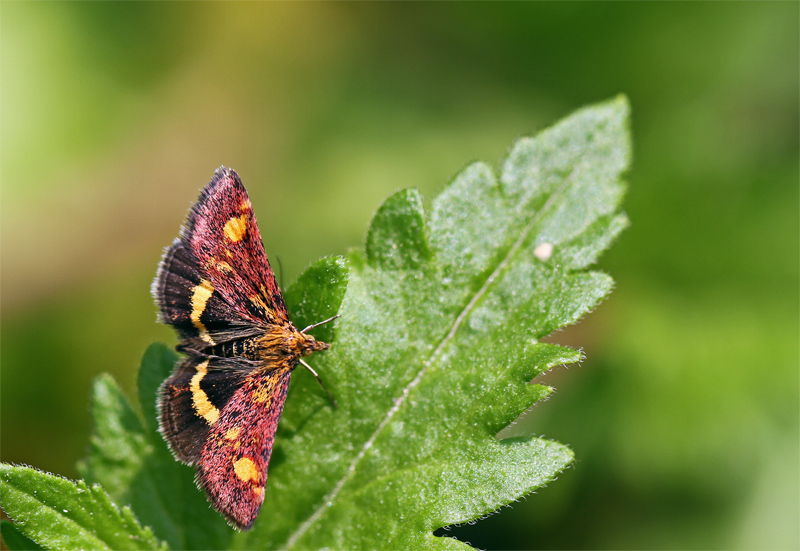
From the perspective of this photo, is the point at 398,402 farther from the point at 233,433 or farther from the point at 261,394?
the point at 233,433

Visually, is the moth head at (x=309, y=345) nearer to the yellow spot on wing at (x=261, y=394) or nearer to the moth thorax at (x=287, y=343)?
the moth thorax at (x=287, y=343)

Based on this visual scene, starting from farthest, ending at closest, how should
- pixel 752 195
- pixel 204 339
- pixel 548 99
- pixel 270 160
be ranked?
pixel 270 160
pixel 548 99
pixel 752 195
pixel 204 339

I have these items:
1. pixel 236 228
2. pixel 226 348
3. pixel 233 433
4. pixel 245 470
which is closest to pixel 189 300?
pixel 226 348

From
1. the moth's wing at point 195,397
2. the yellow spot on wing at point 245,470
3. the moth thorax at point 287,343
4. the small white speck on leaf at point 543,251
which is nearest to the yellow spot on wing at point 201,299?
the moth's wing at point 195,397

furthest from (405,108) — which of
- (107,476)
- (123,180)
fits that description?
(107,476)

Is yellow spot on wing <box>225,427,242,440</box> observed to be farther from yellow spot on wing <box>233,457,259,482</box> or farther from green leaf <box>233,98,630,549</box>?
green leaf <box>233,98,630,549</box>

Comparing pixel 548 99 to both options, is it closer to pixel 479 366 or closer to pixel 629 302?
pixel 629 302

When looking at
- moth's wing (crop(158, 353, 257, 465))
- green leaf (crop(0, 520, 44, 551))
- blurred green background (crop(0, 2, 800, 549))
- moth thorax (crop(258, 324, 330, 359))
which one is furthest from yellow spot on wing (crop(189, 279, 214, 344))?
blurred green background (crop(0, 2, 800, 549))

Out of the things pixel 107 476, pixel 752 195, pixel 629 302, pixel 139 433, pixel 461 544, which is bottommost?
pixel 461 544
